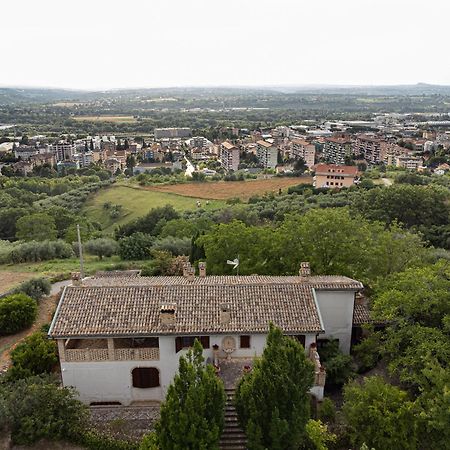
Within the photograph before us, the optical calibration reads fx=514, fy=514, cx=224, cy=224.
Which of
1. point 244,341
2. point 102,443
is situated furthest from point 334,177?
point 102,443

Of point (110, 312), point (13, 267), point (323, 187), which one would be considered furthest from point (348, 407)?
point (323, 187)

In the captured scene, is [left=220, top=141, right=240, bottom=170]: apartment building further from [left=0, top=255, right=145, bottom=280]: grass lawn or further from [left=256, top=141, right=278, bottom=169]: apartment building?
[left=0, top=255, right=145, bottom=280]: grass lawn

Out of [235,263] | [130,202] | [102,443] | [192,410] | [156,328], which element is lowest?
[130,202]

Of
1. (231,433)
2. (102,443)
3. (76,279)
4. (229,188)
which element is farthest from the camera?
(229,188)

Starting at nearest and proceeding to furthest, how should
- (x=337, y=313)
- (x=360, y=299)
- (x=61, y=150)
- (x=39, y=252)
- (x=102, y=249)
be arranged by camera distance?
(x=337, y=313) → (x=360, y=299) → (x=39, y=252) → (x=102, y=249) → (x=61, y=150)

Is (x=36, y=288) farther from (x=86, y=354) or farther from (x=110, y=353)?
(x=110, y=353)

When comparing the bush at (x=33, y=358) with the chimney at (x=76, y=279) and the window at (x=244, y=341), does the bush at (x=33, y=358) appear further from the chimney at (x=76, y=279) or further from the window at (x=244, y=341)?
the window at (x=244, y=341)

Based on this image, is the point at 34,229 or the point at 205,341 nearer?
the point at 205,341
